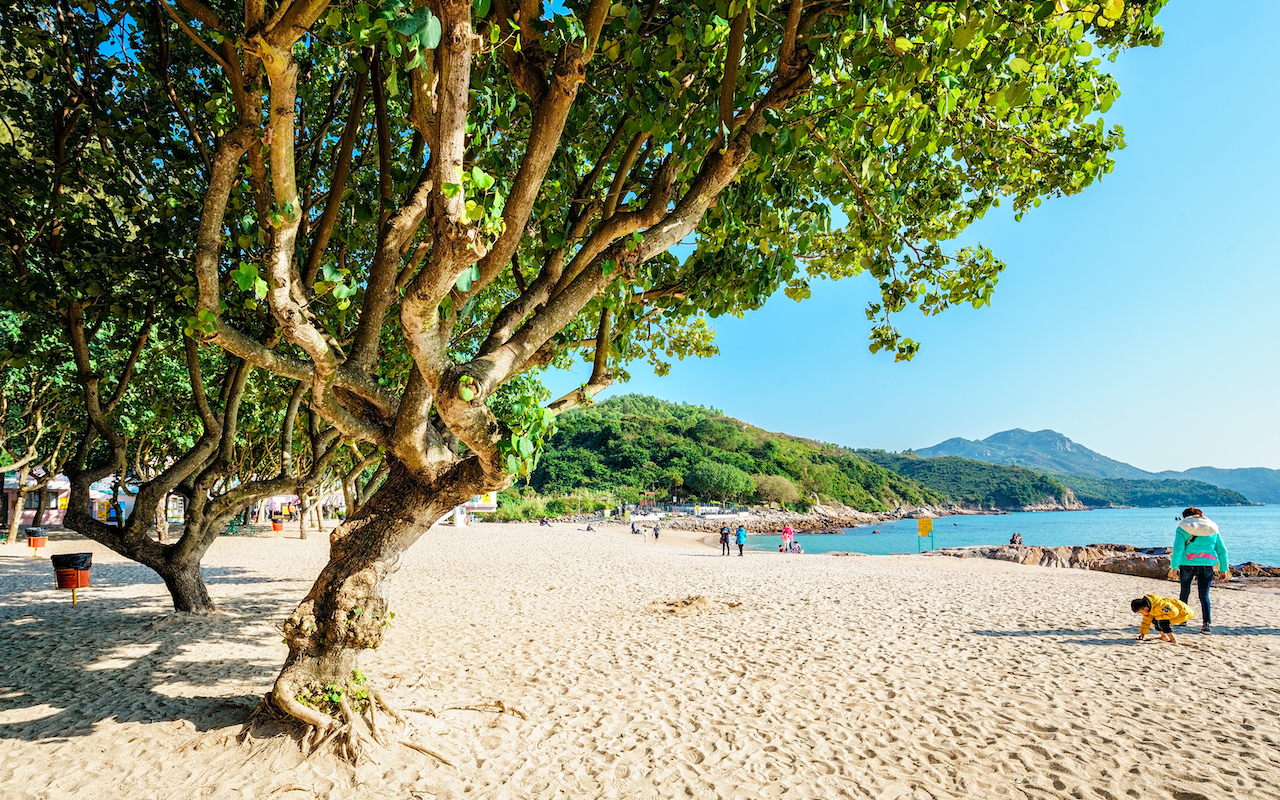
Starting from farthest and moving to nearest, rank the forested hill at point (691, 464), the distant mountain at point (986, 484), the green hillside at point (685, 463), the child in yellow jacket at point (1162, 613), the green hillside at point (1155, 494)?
1. the green hillside at point (1155, 494)
2. the distant mountain at point (986, 484)
3. the forested hill at point (691, 464)
4. the green hillside at point (685, 463)
5. the child in yellow jacket at point (1162, 613)

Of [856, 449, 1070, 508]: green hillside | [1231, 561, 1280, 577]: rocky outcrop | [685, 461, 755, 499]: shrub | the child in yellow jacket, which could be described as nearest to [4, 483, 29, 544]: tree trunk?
the child in yellow jacket

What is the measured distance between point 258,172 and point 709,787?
5062mm

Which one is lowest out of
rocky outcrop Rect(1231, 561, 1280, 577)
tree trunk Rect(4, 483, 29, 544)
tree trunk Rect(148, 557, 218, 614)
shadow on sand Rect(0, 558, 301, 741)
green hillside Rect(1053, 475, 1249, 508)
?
green hillside Rect(1053, 475, 1249, 508)

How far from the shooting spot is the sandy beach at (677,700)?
399 centimetres

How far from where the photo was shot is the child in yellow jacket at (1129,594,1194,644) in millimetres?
7840

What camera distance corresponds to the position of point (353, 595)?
4230mm

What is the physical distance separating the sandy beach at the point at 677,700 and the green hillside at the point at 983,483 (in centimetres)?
13593

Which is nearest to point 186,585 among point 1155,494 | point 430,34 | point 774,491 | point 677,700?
point 677,700

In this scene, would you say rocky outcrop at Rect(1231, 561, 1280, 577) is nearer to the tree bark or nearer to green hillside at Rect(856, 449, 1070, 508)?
the tree bark

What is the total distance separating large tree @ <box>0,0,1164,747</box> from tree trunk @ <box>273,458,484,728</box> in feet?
0.06

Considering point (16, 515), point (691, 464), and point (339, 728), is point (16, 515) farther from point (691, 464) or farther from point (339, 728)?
point (691, 464)

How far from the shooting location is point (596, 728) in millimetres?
4996

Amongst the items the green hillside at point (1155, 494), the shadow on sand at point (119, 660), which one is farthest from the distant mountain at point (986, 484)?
the shadow on sand at point (119, 660)

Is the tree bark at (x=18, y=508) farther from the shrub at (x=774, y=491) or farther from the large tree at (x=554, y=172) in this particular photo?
the shrub at (x=774, y=491)
